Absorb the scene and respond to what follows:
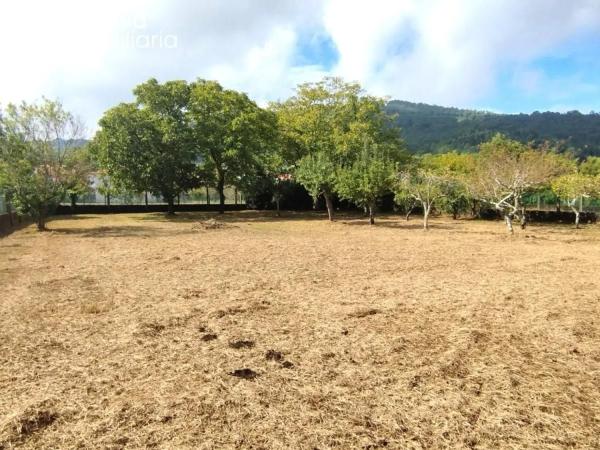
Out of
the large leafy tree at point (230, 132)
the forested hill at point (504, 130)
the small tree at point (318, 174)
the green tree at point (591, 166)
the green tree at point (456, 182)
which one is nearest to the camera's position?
the green tree at point (456, 182)

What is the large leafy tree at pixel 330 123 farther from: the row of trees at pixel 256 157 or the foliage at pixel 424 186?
the foliage at pixel 424 186

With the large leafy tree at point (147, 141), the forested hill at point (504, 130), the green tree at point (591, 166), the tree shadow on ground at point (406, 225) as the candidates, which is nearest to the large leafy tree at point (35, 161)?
the large leafy tree at point (147, 141)

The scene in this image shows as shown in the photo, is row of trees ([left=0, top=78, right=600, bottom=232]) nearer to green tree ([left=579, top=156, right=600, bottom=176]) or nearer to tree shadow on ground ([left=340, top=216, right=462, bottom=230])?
tree shadow on ground ([left=340, top=216, right=462, bottom=230])

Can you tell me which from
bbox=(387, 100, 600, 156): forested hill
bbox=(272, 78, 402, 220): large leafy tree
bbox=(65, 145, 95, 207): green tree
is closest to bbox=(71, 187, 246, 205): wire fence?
bbox=(272, 78, 402, 220): large leafy tree

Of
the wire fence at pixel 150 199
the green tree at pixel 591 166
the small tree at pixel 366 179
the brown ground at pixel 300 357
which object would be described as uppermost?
the green tree at pixel 591 166

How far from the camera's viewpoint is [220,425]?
3.28 metres

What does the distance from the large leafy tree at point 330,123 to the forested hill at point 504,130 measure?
179ft

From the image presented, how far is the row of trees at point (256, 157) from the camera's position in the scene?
1802cm

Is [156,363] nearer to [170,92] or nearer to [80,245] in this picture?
[80,245]

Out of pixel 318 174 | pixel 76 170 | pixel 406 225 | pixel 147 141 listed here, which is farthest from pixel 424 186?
pixel 147 141

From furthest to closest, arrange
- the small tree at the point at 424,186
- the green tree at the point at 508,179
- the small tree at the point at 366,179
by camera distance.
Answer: the small tree at the point at 366,179
the small tree at the point at 424,186
the green tree at the point at 508,179

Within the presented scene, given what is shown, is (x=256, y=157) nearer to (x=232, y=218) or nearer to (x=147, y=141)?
(x=232, y=218)

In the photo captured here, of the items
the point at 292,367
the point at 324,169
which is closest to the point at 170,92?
the point at 324,169

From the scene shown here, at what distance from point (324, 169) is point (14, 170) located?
14.1 meters
